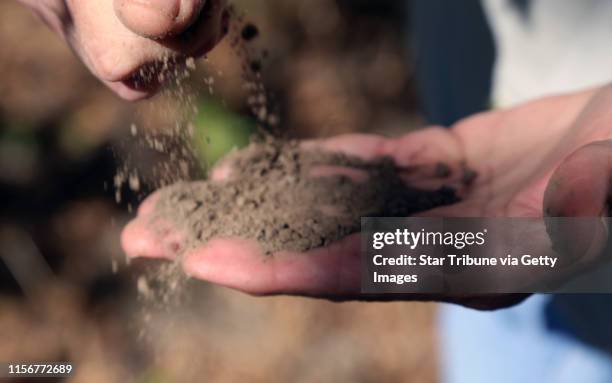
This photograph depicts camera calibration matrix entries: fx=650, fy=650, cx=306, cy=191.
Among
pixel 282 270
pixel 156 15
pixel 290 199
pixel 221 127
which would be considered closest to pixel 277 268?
pixel 282 270

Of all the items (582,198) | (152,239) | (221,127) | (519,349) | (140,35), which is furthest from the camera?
(221,127)

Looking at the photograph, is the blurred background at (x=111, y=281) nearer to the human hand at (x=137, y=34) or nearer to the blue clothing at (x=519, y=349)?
the blue clothing at (x=519, y=349)

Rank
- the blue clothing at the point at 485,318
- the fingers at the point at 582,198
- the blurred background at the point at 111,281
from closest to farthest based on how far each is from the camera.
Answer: the fingers at the point at 582,198 < the blue clothing at the point at 485,318 < the blurred background at the point at 111,281

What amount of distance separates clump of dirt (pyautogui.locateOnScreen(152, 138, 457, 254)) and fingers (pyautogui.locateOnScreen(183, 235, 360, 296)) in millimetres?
24

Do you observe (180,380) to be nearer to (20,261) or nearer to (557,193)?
(20,261)

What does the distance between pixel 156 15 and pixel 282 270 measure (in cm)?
29

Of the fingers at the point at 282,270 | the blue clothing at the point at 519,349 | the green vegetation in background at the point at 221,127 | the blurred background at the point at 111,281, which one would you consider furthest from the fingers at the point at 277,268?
the green vegetation in background at the point at 221,127

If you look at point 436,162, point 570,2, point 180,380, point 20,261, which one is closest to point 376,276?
point 436,162

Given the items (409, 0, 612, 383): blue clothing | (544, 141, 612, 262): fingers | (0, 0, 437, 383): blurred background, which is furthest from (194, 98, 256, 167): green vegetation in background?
(544, 141, 612, 262): fingers

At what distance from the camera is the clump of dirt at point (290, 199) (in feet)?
2.60

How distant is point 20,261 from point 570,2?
4.18 ft

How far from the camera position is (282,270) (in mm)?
710
